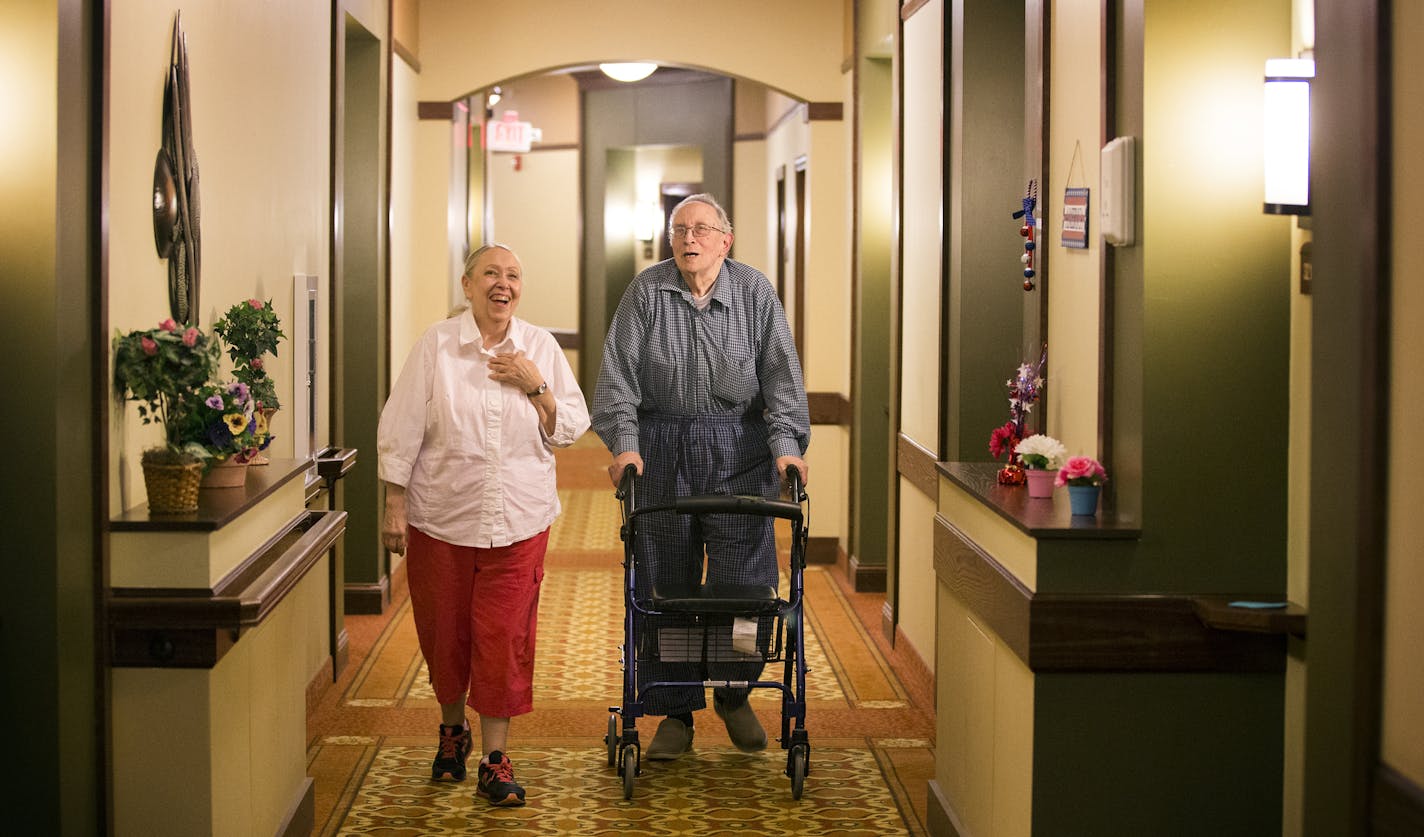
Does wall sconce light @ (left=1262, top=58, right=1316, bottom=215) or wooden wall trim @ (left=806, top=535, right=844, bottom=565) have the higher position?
wall sconce light @ (left=1262, top=58, right=1316, bottom=215)

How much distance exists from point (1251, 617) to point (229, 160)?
3086 millimetres

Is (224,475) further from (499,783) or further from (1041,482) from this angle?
(1041,482)

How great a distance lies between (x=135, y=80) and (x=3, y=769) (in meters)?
1.60

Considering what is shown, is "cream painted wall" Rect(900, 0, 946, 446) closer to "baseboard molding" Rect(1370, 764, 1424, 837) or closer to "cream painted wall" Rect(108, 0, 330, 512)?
"cream painted wall" Rect(108, 0, 330, 512)

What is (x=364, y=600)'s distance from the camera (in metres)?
7.70

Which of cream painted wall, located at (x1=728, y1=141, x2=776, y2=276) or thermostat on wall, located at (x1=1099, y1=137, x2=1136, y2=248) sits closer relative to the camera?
thermostat on wall, located at (x1=1099, y1=137, x2=1136, y2=248)

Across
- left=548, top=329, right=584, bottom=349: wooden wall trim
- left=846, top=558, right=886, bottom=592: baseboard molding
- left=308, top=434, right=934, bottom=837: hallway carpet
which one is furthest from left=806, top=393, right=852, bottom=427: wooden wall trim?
left=548, top=329, right=584, bottom=349: wooden wall trim

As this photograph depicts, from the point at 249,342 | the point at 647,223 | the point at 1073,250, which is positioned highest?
the point at 647,223

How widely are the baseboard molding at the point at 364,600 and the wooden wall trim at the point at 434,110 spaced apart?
275cm

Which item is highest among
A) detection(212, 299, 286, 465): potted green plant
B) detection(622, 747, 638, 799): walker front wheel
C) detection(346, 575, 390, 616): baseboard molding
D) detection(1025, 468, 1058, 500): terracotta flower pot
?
detection(212, 299, 286, 465): potted green plant

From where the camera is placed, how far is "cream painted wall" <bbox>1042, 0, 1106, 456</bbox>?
383 centimetres

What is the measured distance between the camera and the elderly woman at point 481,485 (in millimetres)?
4598

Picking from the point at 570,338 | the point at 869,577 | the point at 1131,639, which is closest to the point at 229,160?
the point at 1131,639

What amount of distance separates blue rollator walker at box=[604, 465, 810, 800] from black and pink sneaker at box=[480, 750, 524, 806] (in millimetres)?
331
